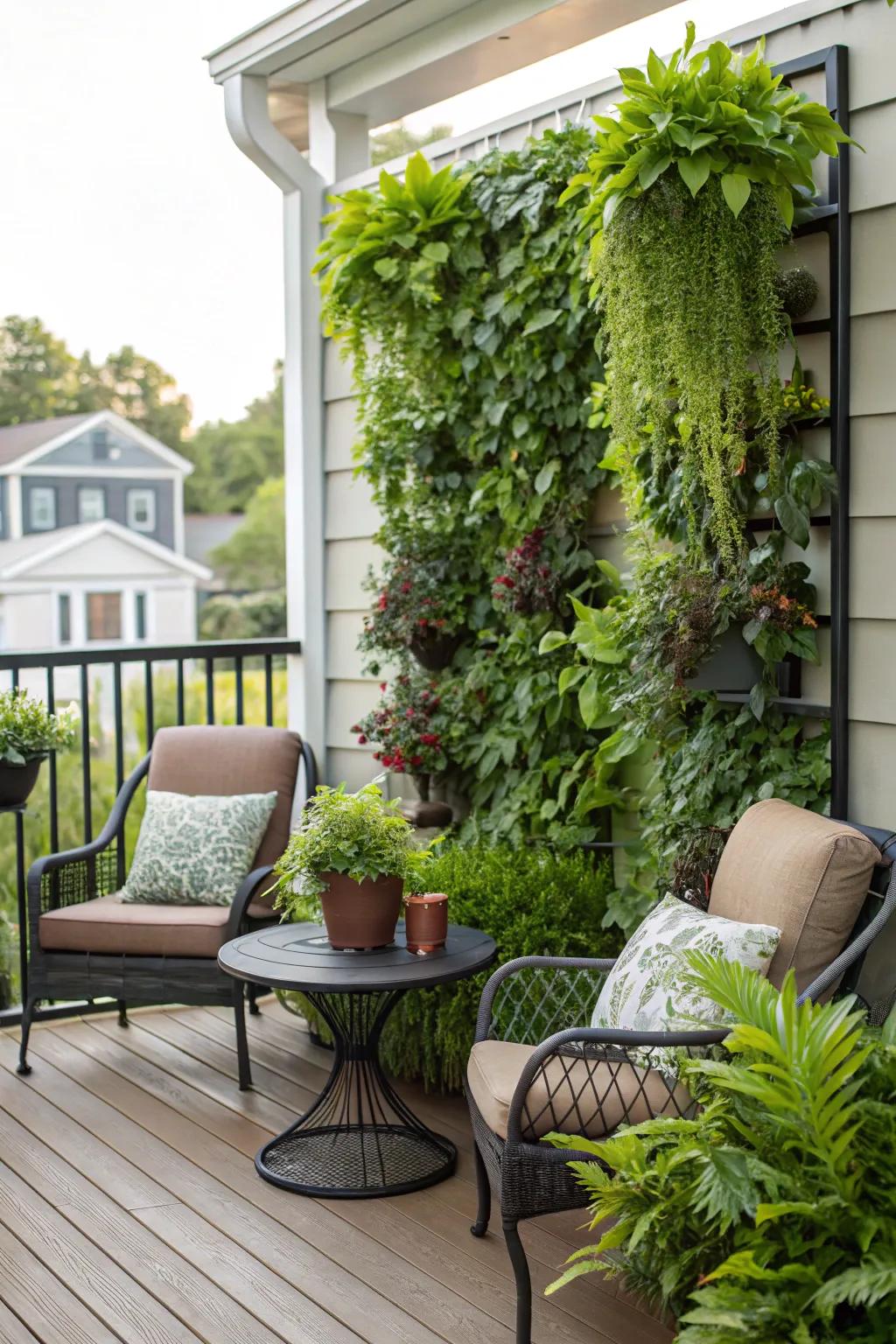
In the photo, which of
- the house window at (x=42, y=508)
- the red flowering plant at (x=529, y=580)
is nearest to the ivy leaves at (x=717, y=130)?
the red flowering plant at (x=529, y=580)

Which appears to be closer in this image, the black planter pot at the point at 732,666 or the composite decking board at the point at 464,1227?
the composite decking board at the point at 464,1227

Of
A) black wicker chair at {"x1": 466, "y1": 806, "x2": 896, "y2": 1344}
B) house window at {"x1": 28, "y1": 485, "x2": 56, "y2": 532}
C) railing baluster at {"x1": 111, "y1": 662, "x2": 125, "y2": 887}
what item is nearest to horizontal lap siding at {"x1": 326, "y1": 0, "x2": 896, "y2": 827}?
black wicker chair at {"x1": 466, "y1": 806, "x2": 896, "y2": 1344}

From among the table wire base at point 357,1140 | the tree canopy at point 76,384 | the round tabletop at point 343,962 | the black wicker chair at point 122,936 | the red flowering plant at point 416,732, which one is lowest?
the table wire base at point 357,1140

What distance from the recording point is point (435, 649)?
405 centimetres

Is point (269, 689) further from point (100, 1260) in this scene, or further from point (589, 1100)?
point (589, 1100)

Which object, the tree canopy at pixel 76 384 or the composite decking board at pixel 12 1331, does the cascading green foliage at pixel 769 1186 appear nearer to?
the composite decking board at pixel 12 1331

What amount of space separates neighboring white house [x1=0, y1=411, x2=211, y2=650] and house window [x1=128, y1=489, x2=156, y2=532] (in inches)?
0.5

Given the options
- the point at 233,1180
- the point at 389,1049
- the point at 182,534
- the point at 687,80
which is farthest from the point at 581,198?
A: the point at 182,534

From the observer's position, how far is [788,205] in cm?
278

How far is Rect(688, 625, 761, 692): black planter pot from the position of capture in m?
2.99

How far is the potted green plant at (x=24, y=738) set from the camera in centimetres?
371

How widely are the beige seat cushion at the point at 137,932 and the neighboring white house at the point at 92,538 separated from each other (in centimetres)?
1574

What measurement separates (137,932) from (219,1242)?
1.14 meters

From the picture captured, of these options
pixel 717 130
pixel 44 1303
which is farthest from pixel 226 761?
pixel 717 130
